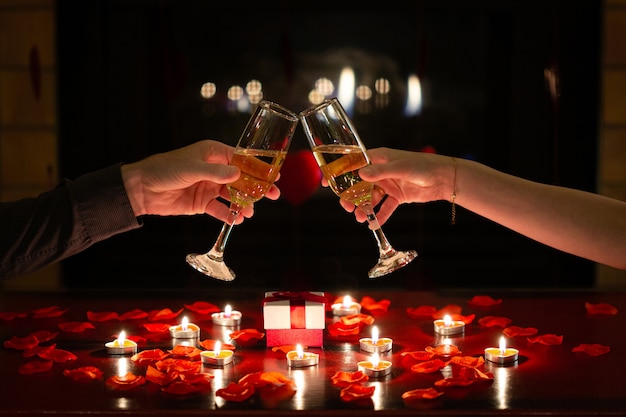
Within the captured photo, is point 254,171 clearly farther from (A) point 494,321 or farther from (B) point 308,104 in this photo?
(B) point 308,104

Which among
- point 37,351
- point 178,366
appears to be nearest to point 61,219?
point 37,351

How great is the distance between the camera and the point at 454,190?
5.74 ft

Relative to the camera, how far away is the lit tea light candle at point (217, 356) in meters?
1.38

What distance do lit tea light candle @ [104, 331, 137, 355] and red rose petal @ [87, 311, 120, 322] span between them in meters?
0.26

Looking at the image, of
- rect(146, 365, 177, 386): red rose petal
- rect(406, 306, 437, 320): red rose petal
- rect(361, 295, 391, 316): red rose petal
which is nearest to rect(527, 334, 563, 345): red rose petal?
rect(406, 306, 437, 320): red rose petal

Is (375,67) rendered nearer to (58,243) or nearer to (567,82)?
(567,82)

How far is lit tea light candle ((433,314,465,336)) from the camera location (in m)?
1.60

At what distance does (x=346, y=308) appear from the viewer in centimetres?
180

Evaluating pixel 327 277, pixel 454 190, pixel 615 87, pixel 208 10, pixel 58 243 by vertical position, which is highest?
pixel 208 10

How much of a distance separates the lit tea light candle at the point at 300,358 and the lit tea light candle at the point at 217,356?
111 mm

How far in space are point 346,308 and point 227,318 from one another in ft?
0.92

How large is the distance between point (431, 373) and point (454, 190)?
0.54 meters

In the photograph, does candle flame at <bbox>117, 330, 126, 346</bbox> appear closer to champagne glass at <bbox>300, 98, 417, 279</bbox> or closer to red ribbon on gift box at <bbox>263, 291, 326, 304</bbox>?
red ribbon on gift box at <bbox>263, 291, 326, 304</bbox>

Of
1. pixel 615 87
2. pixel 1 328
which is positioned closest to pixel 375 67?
pixel 615 87
